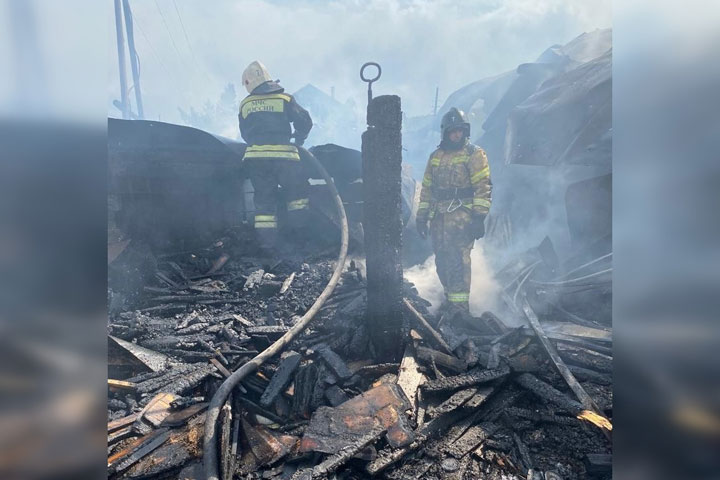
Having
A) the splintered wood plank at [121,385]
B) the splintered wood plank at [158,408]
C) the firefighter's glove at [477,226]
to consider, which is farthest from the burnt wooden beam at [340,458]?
the firefighter's glove at [477,226]

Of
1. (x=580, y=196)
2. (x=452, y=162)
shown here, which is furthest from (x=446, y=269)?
(x=580, y=196)

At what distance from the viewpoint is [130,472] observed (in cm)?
250

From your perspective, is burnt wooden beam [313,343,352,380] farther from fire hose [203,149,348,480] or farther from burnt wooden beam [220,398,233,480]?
burnt wooden beam [220,398,233,480]

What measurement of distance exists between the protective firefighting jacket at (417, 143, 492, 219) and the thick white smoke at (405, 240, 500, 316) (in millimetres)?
1541

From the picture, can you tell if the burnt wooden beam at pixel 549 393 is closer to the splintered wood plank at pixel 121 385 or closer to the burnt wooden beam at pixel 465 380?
the burnt wooden beam at pixel 465 380

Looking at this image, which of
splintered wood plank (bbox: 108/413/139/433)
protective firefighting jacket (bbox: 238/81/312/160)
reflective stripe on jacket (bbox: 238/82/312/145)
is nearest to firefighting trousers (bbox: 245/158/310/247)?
protective firefighting jacket (bbox: 238/81/312/160)

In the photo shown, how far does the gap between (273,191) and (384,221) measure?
416 cm

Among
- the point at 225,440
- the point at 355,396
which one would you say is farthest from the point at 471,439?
the point at 225,440

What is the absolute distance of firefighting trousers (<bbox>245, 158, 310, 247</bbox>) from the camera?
23.0ft

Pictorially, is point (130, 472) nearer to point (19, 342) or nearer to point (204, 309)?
point (19, 342)

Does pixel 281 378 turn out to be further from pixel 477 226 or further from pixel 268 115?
pixel 268 115

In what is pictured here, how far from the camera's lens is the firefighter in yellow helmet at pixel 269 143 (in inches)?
268

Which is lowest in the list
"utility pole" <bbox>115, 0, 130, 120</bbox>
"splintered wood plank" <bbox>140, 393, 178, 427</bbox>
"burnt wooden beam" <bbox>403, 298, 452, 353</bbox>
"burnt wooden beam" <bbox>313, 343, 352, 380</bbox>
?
"splintered wood plank" <bbox>140, 393, 178, 427</bbox>

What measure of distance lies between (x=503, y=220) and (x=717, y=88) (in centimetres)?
1110
